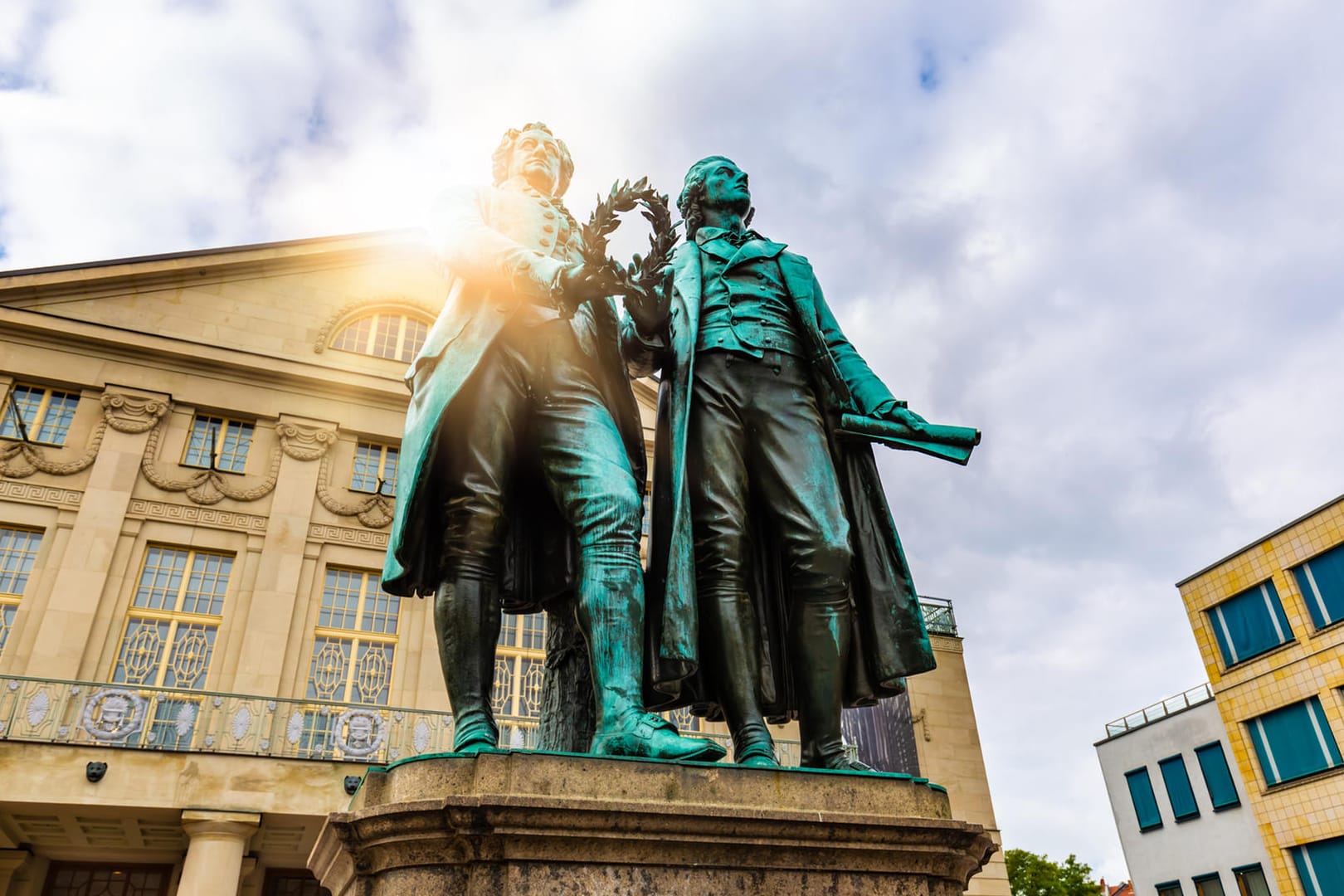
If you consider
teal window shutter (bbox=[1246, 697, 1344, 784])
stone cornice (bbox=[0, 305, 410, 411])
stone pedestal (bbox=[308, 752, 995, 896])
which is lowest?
stone pedestal (bbox=[308, 752, 995, 896])

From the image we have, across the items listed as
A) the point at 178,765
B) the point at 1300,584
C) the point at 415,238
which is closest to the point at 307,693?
the point at 178,765

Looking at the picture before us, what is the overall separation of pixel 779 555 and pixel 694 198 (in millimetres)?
1804

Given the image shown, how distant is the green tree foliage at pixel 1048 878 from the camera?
35.5 metres

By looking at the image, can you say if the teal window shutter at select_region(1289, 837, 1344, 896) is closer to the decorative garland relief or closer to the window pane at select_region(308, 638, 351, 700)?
the window pane at select_region(308, 638, 351, 700)

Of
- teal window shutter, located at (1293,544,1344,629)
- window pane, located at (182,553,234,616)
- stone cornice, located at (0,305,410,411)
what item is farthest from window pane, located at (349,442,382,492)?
teal window shutter, located at (1293,544,1344,629)

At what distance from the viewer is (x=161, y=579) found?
732 inches

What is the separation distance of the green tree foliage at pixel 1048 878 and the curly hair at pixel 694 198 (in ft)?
120

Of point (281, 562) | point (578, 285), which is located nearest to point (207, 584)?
point (281, 562)

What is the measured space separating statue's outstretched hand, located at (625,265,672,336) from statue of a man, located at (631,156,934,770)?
4cm

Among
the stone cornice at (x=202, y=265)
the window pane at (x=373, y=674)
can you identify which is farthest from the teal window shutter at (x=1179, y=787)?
the stone cornice at (x=202, y=265)

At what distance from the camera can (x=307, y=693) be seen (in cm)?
1788

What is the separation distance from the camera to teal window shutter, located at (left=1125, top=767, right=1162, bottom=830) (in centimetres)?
2892

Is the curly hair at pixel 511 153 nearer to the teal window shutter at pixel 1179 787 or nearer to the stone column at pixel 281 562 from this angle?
the stone column at pixel 281 562

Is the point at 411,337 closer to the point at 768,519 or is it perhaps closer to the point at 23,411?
the point at 23,411
